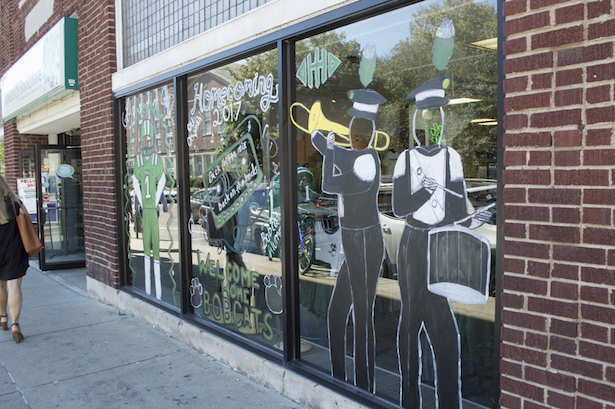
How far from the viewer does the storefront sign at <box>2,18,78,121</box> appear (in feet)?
24.8

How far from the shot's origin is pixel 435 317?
3.11 meters

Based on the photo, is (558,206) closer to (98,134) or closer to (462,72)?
(462,72)

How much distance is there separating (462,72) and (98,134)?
18.9 ft

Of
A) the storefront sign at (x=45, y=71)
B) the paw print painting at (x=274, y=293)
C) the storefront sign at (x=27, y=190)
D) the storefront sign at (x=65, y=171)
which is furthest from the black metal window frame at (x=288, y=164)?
the storefront sign at (x=27, y=190)

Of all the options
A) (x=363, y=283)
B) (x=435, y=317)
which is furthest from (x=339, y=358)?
(x=435, y=317)

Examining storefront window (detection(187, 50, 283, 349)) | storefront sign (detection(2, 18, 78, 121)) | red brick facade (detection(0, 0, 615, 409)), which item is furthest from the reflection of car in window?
storefront sign (detection(2, 18, 78, 121))

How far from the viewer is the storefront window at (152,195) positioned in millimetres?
5824

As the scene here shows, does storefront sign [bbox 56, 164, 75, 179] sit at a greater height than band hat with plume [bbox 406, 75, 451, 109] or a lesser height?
lesser

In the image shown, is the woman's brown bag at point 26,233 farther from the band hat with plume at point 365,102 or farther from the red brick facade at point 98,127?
the band hat with plume at point 365,102

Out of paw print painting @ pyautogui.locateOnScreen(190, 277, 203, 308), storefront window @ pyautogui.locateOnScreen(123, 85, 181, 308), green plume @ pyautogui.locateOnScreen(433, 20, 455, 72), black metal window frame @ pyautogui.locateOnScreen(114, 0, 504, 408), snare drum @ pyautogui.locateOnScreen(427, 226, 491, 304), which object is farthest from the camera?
storefront window @ pyautogui.locateOnScreen(123, 85, 181, 308)

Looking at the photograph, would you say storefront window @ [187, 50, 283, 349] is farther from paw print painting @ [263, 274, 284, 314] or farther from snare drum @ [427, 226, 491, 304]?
snare drum @ [427, 226, 491, 304]

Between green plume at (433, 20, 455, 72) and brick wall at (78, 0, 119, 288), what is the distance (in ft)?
16.6

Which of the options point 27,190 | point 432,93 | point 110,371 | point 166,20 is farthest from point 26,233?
point 27,190

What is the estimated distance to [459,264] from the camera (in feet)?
9.75
